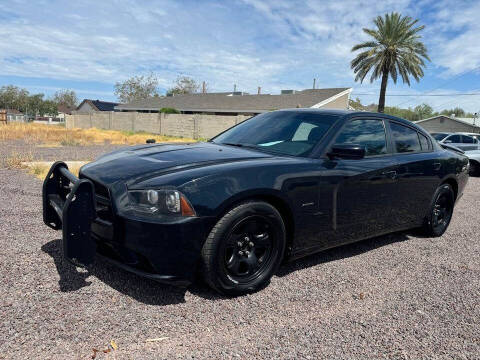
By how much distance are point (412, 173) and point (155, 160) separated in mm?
2835

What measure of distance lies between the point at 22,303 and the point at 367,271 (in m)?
2.94

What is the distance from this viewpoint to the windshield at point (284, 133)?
369 centimetres

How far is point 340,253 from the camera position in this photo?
421 cm

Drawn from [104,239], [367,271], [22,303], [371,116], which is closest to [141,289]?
[104,239]

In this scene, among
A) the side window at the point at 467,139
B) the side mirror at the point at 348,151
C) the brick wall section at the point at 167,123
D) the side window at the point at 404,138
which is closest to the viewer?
the side mirror at the point at 348,151

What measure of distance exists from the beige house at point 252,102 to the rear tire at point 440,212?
24.4 m

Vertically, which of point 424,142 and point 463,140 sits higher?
point 463,140

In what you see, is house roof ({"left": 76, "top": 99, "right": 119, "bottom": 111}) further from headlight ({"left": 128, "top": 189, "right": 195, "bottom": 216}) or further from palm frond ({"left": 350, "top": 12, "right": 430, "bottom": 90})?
headlight ({"left": 128, "top": 189, "right": 195, "bottom": 216})

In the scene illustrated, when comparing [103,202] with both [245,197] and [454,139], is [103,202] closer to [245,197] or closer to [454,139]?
[245,197]

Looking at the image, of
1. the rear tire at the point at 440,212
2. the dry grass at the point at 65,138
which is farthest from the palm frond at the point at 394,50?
the rear tire at the point at 440,212

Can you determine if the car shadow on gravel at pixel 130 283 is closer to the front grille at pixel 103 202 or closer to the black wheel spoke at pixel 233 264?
the black wheel spoke at pixel 233 264

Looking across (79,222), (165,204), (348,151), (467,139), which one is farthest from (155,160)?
(467,139)

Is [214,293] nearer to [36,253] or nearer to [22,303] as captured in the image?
[22,303]

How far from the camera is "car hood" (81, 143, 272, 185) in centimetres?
292
